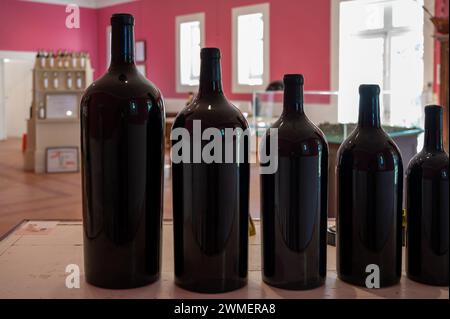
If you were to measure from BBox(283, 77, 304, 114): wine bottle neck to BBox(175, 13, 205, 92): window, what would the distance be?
9.38 m

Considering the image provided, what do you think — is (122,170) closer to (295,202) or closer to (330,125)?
(295,202)

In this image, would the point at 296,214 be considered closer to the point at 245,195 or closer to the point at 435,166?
the point at 245,195

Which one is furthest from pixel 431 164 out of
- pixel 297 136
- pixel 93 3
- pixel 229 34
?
pixel 93 3

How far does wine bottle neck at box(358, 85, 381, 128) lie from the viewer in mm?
849

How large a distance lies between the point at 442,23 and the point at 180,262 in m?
0.59

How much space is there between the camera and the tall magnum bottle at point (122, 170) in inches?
31.8

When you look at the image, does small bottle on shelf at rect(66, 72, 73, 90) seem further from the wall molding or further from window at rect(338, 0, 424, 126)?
the wall molding

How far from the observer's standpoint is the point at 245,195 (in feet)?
2.76

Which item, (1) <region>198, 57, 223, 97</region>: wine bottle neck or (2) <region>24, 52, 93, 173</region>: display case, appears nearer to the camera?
(1) <region>198, 57, 223, 97</region>: wine bottle neck

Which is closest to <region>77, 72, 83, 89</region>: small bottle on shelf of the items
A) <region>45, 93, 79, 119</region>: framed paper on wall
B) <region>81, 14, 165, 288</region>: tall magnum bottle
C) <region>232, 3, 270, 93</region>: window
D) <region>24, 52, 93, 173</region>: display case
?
<region>24, 52, 93, 173</region>: display case

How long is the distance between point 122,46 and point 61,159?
22.7 ft

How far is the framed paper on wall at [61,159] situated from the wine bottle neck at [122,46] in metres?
6.87
